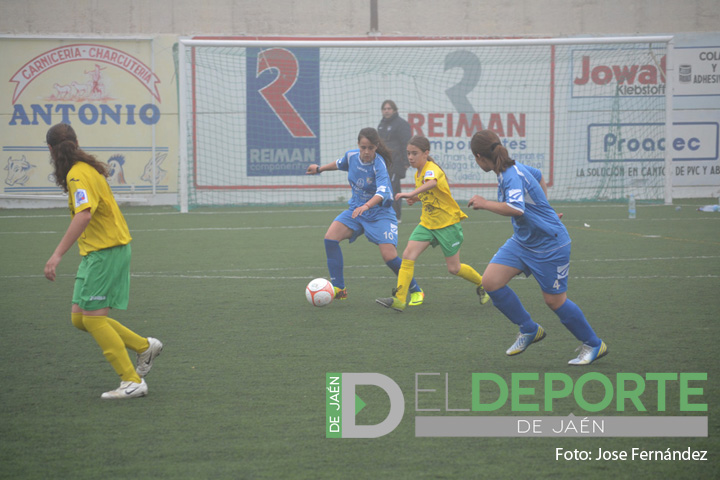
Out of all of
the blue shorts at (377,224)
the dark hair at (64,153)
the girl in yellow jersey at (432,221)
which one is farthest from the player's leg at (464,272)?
the dark hair at (64,153)

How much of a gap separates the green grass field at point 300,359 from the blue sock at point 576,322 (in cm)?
17

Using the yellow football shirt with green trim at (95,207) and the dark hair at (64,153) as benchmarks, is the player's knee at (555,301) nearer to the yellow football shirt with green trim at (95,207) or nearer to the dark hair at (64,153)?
the yellow football shirt with green trim at (95,207)

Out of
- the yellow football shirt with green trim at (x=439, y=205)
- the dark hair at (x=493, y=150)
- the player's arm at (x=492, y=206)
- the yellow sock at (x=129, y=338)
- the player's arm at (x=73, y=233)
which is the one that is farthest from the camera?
the yellow football shirt with green trim at (x=439, y=205)

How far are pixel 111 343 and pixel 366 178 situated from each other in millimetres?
3755

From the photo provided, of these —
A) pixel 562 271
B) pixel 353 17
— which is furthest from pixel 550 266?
pixel 353 17

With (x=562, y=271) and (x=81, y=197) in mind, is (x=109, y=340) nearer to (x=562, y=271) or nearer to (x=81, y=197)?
(x=81, y=197)

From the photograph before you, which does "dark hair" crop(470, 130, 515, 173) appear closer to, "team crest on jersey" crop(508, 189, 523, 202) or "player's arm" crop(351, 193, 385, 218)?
"team crest on jersey" crop(508, 189, 523, 202)

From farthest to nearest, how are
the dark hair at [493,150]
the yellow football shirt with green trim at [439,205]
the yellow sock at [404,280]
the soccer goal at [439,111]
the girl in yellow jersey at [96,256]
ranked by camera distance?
the soccer goal at [439,111] < the yellow football shirt with green trim at [439,205] < the yellow sock at [404,280] < the dark hair at [493,150] < the girl in yellow jersey at [96,256]

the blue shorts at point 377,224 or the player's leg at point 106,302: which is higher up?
the blue shorts at point 377,224

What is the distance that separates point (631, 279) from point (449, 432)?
17.5 ft

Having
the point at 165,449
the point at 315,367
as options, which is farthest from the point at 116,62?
the point at 165,449

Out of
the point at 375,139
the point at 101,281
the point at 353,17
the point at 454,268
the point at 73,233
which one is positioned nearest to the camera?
the point at 73,233

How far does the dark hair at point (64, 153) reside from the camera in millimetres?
4609

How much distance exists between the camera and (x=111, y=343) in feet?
15.2
